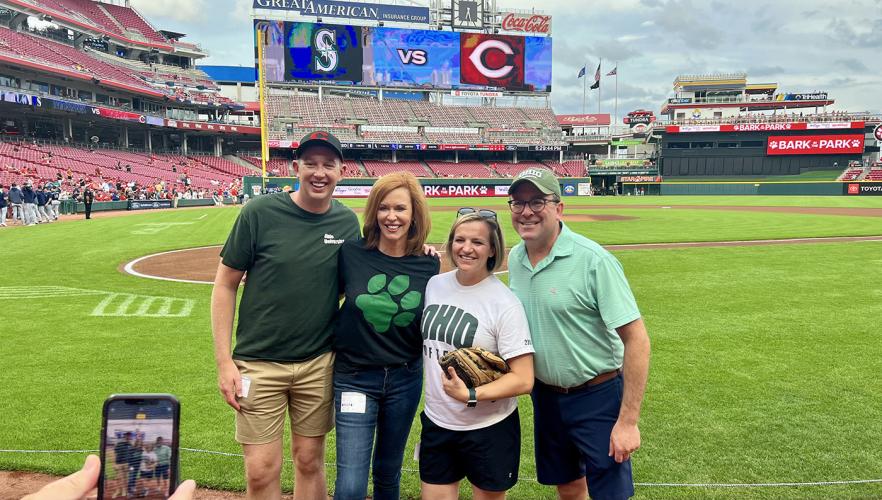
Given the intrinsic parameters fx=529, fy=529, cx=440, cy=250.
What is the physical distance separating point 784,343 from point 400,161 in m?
65.9

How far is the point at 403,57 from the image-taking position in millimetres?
71312

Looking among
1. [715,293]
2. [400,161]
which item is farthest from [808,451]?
[400,161]

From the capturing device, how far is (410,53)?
2822 inches

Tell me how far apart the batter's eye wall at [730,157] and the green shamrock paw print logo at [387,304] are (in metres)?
75.1

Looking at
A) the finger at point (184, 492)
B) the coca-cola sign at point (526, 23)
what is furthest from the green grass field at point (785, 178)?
the finger at point (184, 492)

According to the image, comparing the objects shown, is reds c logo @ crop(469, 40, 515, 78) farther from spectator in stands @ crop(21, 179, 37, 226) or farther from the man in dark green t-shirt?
the man in dark green t-shirt

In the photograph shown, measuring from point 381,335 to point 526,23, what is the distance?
79964 mm

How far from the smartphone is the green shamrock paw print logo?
117 centimetres

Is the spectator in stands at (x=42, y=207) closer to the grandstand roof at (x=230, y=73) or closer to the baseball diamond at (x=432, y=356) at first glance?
the baseball diamond at (x=432, y=356)

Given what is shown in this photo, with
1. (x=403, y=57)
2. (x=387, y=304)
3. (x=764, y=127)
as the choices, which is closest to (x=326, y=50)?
(x=403, y=57)

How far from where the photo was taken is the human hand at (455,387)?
8.71 feet

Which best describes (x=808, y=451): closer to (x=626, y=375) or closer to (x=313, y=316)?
(x=626, y=375)

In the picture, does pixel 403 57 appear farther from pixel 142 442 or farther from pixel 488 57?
pixel 142 442

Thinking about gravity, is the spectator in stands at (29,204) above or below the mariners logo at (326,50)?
below
